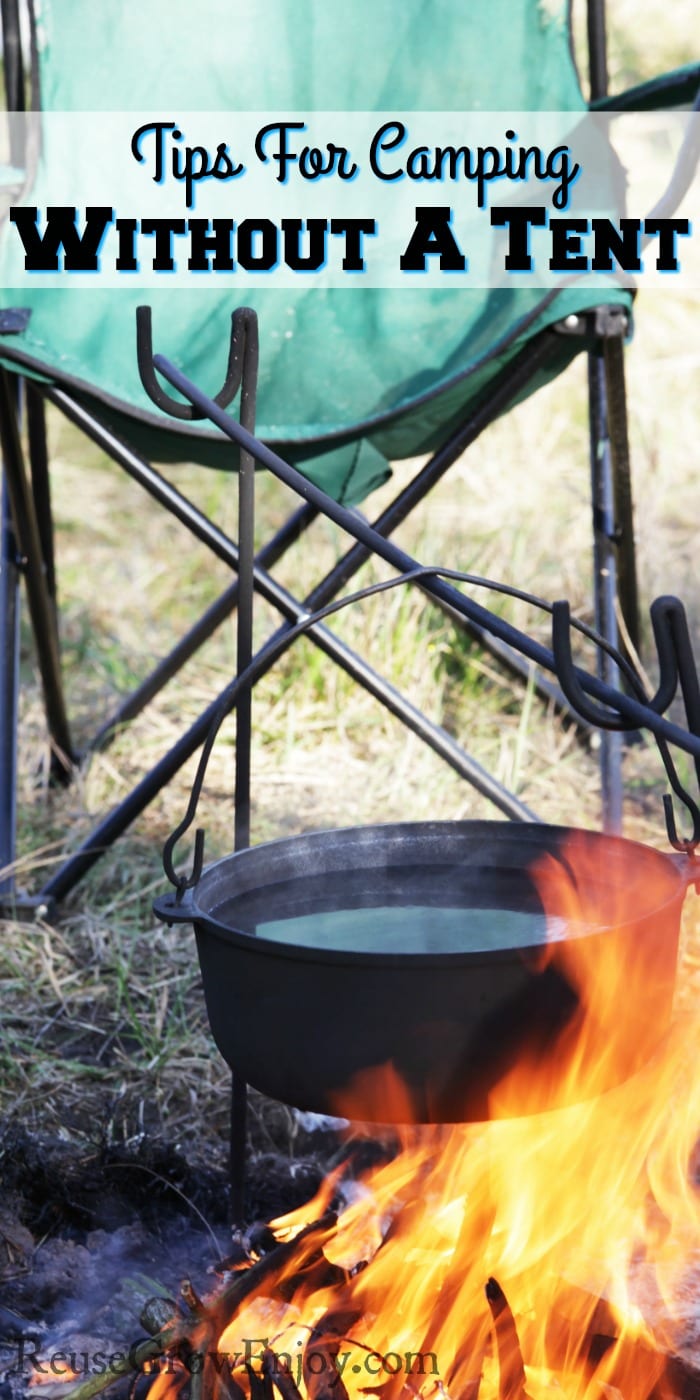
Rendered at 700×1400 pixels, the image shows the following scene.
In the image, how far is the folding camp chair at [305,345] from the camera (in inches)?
79.4

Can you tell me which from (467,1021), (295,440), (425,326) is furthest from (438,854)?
(425,326)

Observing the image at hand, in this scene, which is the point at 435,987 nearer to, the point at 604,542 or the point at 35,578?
the point at 604,542

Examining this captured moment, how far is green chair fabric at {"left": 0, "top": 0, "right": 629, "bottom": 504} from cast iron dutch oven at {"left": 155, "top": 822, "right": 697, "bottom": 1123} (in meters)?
0.88

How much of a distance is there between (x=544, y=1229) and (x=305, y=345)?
145cm

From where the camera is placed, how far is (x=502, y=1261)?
1.36 metres

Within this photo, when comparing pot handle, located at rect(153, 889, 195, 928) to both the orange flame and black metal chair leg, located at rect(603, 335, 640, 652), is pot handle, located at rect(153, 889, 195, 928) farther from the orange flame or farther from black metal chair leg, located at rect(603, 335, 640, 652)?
black metal chair leg, located at rect(603, 335, 640, 652)

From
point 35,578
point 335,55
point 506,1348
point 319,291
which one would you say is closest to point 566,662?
point 506,1348

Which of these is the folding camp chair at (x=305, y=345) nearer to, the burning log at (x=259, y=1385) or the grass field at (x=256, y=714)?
the grass field at (x=256, y=714)

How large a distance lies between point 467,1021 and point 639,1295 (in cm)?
45

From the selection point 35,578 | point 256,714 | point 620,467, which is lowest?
point 256,714

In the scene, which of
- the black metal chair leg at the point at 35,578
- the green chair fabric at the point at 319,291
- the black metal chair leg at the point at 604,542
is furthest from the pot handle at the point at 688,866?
the black metal chair leg at the point at 35,578

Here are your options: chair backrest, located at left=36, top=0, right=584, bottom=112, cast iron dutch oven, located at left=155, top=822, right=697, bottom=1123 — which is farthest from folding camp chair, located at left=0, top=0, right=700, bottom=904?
cast iron dutch oven, located at left=155, top=822, right=697, bottom=1123

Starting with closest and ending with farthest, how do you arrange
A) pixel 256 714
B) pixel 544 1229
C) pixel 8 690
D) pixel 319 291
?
pixel 544 1229 < pixel 8 690 < pixel 319 291 < pixel 256 714

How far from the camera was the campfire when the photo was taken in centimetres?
116
